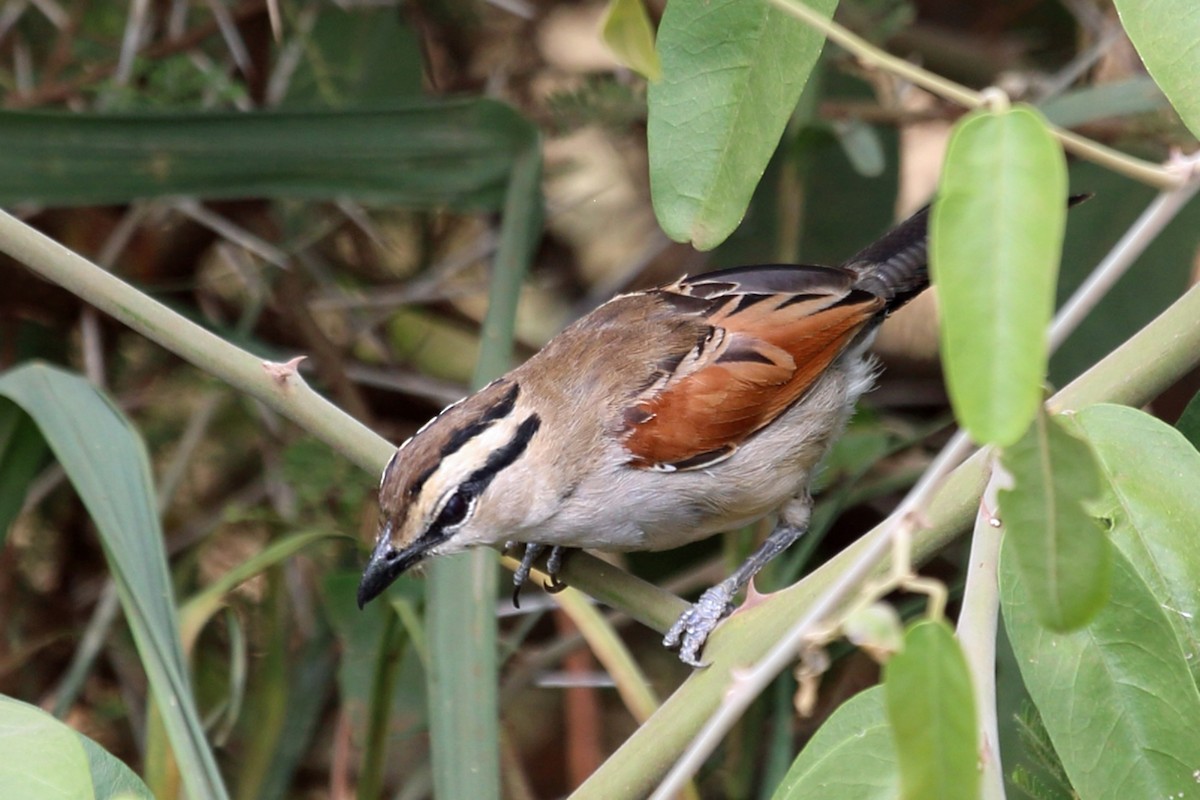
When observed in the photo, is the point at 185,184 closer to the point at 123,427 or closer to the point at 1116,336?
the point at 123,427

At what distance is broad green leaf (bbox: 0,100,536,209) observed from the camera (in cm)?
273

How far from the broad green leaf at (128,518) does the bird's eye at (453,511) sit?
446 millimetres

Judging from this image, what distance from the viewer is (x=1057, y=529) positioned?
3.44 ft

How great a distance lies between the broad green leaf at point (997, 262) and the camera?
0.92 metres

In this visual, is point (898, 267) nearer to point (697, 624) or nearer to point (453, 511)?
point (697, 624)

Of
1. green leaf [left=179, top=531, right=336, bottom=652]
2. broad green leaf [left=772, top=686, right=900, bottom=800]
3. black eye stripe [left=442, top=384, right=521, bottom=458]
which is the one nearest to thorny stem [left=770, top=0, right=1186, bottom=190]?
broad green leaf [left=772, top=686, right=900, bottom=800]

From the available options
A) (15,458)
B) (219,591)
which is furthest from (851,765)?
(15,458)

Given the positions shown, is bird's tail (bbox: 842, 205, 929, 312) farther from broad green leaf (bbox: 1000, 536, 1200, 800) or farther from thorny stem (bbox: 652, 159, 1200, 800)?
thorny stem (bbox: 652, 159, 1200, 800)

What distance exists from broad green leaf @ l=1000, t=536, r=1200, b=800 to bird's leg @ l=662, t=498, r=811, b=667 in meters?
0.43

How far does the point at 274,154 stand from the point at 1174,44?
198 cm

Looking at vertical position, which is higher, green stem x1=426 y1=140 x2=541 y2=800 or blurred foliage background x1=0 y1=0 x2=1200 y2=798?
blurred foliage background x1=0 y1=0 x2=1200 y2=798

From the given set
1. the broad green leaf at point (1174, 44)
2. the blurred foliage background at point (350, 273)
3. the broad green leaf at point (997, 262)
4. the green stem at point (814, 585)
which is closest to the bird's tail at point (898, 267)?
the blurred foliage background at point (350, 273)

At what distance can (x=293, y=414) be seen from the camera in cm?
177

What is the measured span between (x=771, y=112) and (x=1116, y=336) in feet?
7.08
